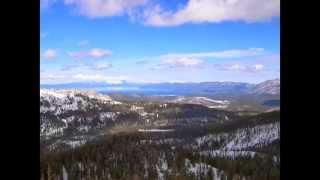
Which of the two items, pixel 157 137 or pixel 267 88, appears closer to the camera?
pixel 267 88

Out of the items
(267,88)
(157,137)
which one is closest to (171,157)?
(157,137)

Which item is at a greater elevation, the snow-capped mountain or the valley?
the snow-capped mountain

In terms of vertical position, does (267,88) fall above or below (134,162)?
above

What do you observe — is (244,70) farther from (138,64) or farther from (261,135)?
(138,64)

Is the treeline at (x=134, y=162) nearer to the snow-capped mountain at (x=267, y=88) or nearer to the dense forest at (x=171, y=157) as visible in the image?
the dense forest at (x=171, y=157)

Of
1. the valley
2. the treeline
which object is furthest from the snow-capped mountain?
the treeline

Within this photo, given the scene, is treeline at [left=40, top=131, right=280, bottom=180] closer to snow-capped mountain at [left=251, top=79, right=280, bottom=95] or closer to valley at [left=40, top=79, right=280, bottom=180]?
valley at [left=40, top=79, right=280, bottom=180]

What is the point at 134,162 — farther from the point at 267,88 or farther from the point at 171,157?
the point at 267,88

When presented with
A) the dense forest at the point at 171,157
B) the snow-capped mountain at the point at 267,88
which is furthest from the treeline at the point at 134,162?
the snow-capped mountain at the point at 267,88
